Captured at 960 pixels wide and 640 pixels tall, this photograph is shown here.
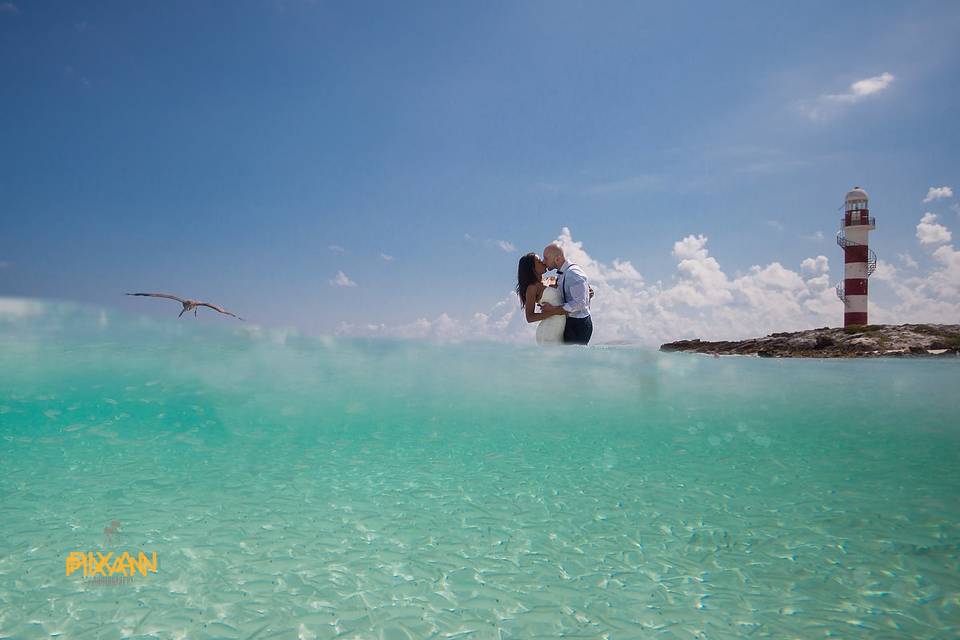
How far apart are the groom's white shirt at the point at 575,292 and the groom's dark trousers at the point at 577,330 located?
8 cm

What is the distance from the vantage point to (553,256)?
22.0ft

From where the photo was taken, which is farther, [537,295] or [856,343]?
[856,343]

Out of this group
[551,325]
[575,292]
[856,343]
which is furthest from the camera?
[856,343]

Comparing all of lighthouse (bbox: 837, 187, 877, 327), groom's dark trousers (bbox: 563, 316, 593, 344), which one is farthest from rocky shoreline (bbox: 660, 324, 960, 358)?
groom's dark trousers (bbox: 563, 316, 593, 344)

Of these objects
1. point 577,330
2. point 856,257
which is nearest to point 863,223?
point 856,257

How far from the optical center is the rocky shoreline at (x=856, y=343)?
32281mm

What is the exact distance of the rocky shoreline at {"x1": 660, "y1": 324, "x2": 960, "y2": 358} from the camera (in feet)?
106

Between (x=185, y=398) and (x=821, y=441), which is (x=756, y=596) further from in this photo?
(x=185, y=398)

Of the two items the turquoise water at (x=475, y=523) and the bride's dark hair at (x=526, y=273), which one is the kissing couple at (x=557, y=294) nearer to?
the bride's dark hair at (x=526, y=273)

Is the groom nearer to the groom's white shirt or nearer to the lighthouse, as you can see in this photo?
the groom's white shirt

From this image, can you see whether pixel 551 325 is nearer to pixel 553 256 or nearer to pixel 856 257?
pixel 553 256

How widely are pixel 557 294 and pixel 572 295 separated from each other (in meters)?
0.20

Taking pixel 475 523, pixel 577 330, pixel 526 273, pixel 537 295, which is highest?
pixel 526 273

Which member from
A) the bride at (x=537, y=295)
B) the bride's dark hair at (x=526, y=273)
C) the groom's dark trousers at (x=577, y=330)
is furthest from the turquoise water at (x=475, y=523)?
the bride's dark hair at (x=526, y=273)
